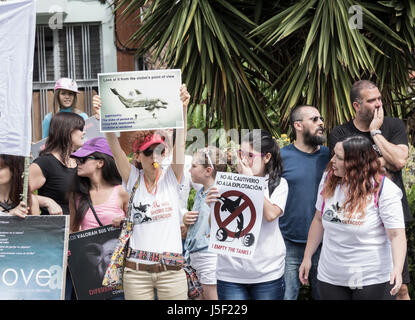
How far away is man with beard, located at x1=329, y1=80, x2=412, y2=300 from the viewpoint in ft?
15.3

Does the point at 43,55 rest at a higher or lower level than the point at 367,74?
higher

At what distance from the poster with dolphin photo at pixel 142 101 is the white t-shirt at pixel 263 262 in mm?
875

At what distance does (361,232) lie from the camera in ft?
13.2

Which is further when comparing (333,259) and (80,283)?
(80,283)

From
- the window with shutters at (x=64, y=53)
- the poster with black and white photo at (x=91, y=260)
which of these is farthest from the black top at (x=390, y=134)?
the window with shutters at (x=64, y=53)

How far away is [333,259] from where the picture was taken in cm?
412

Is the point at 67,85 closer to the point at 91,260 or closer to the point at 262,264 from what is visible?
the point at 91,260

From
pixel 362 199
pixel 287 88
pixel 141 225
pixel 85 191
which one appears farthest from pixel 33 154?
pixel 362 199

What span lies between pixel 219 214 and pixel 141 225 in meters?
0.55

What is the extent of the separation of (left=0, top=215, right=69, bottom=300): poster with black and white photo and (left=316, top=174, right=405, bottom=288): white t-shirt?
1.78 metres

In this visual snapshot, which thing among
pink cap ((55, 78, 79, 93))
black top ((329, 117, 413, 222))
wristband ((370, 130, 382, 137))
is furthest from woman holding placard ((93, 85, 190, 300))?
pink cap ((55, 78, 79, 93))

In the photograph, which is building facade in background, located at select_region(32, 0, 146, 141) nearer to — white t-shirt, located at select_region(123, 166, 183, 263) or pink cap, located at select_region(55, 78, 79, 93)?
pink cap, located at select_region(55, 78, 79, 93)

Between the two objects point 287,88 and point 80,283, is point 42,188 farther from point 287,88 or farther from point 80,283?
point 287,88
